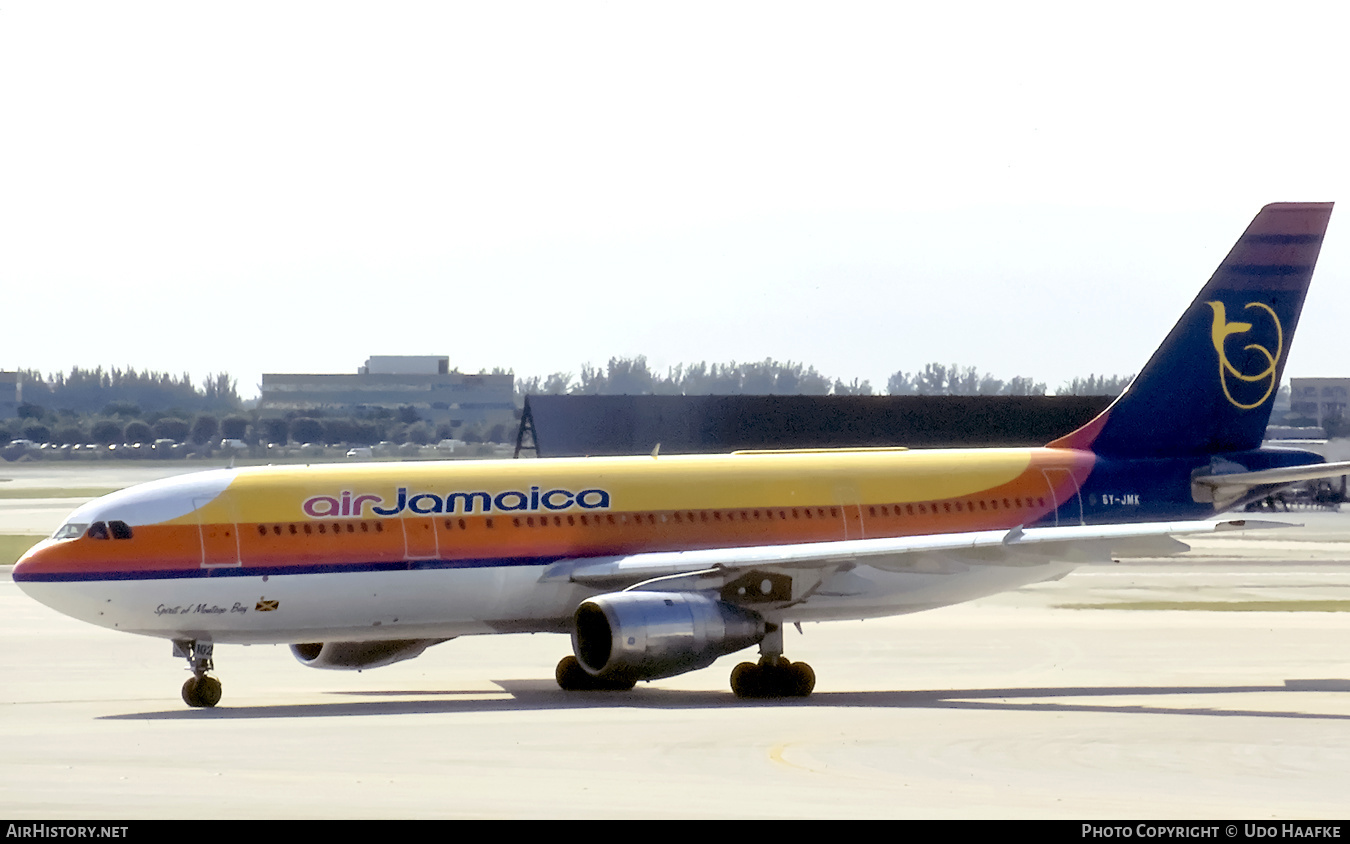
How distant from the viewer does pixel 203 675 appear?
1232 inches

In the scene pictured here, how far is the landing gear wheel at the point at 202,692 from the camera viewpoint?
102 ft

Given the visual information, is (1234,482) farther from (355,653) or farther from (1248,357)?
(355,653)

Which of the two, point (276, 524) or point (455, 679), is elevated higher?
point (276, 524)

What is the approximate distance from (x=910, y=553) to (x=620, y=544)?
5210 mm

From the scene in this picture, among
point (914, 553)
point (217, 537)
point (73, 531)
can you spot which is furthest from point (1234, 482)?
point (73, 531)

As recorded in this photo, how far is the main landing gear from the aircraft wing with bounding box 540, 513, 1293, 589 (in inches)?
230

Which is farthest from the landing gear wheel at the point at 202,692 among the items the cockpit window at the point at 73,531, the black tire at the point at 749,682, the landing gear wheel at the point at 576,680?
the black tire at the point at 749,682

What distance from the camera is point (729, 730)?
26781mm

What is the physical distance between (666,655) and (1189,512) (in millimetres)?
13573

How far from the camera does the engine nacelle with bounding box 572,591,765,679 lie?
31.2 meters

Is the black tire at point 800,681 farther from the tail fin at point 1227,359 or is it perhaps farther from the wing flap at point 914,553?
the tail fin at point 1227,359

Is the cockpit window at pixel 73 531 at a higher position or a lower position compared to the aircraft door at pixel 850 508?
higher

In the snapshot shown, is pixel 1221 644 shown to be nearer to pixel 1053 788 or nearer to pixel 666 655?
pixel 666 655
